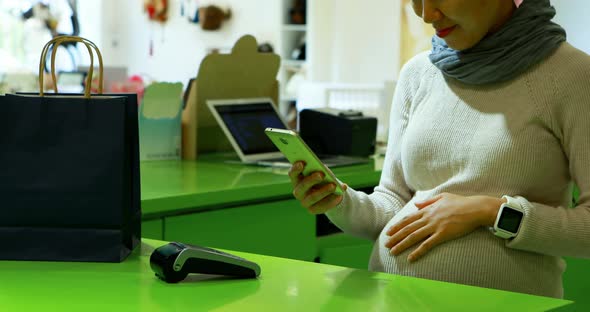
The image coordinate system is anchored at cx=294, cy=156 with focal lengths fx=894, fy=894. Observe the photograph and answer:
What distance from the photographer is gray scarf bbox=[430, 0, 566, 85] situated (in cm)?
155

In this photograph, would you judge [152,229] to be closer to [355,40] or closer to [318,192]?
[318,192]

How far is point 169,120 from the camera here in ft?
9.43

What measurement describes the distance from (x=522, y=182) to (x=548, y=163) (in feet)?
0.18

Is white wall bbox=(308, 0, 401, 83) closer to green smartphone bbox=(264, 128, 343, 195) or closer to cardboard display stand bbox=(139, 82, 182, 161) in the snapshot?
cardboard display stand bbox=(139, 82, 182, 161)

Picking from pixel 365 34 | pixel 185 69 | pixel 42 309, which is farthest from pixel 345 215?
pixel 185 69

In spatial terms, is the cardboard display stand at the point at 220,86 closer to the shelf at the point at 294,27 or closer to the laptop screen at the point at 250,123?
the laptop screen at the point at 250,123

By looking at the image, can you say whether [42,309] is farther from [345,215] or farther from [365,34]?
[365,34]

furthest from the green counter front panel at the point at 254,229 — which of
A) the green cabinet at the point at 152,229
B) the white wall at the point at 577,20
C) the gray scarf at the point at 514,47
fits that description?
the white wall at the point at 577,20

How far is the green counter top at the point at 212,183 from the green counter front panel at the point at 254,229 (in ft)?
0.09

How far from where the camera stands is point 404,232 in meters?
1.61

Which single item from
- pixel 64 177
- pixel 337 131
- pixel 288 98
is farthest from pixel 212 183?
pixel 288 98

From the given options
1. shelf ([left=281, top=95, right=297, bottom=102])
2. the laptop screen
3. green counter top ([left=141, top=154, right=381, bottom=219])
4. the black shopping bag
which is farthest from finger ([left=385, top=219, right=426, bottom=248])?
shelf ([left=281, top=95, right=297, bottom=102])

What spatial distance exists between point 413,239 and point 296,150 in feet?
1.05

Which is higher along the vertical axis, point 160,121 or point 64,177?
point 64,177
